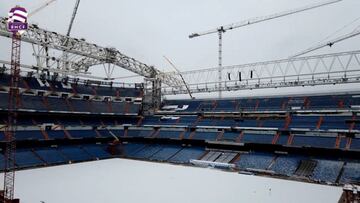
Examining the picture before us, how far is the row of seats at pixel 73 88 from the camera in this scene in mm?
49891

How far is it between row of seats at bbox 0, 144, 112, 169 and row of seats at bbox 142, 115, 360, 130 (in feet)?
42.3

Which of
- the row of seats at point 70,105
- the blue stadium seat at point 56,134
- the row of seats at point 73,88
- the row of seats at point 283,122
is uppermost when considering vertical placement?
the row of seats at point 73,88

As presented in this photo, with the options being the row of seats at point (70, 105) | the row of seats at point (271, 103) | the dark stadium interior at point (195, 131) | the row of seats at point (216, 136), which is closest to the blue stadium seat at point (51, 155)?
the dark stadium interior at point (195, 131)

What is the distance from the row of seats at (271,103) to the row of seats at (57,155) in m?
21.7

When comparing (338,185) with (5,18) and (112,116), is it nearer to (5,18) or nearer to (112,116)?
(112,116)

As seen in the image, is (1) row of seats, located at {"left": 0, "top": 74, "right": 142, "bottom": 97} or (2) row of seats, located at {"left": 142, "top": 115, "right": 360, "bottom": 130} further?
(1) row of seats, located at {"left": 0, "top": 74, "right": 142, "bottom": 97}

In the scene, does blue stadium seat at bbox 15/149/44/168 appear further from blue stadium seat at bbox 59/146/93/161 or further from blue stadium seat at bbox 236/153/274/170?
blue stadium seat at bbox 236/153/274/170

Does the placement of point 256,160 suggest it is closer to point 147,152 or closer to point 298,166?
point 298,166

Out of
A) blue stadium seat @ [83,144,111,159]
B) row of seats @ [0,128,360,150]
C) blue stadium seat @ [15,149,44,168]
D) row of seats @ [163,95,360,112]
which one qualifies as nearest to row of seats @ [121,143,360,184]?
row of seats @ [0,128,360,150]

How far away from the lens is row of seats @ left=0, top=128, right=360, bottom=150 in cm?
3646

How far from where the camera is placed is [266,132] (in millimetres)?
42812

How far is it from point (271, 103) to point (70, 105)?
37.1m

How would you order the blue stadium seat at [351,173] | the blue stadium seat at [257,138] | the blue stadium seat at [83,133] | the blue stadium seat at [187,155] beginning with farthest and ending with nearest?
the blue stadium seat at [83,133] → the blue stadium seat at [187,155] → the blue stadium seat at [257,138] → the blue stadium seat at [351,173]

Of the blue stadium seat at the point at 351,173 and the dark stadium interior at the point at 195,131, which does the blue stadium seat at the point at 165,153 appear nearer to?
the dark stadium interior at the point at 195,131
